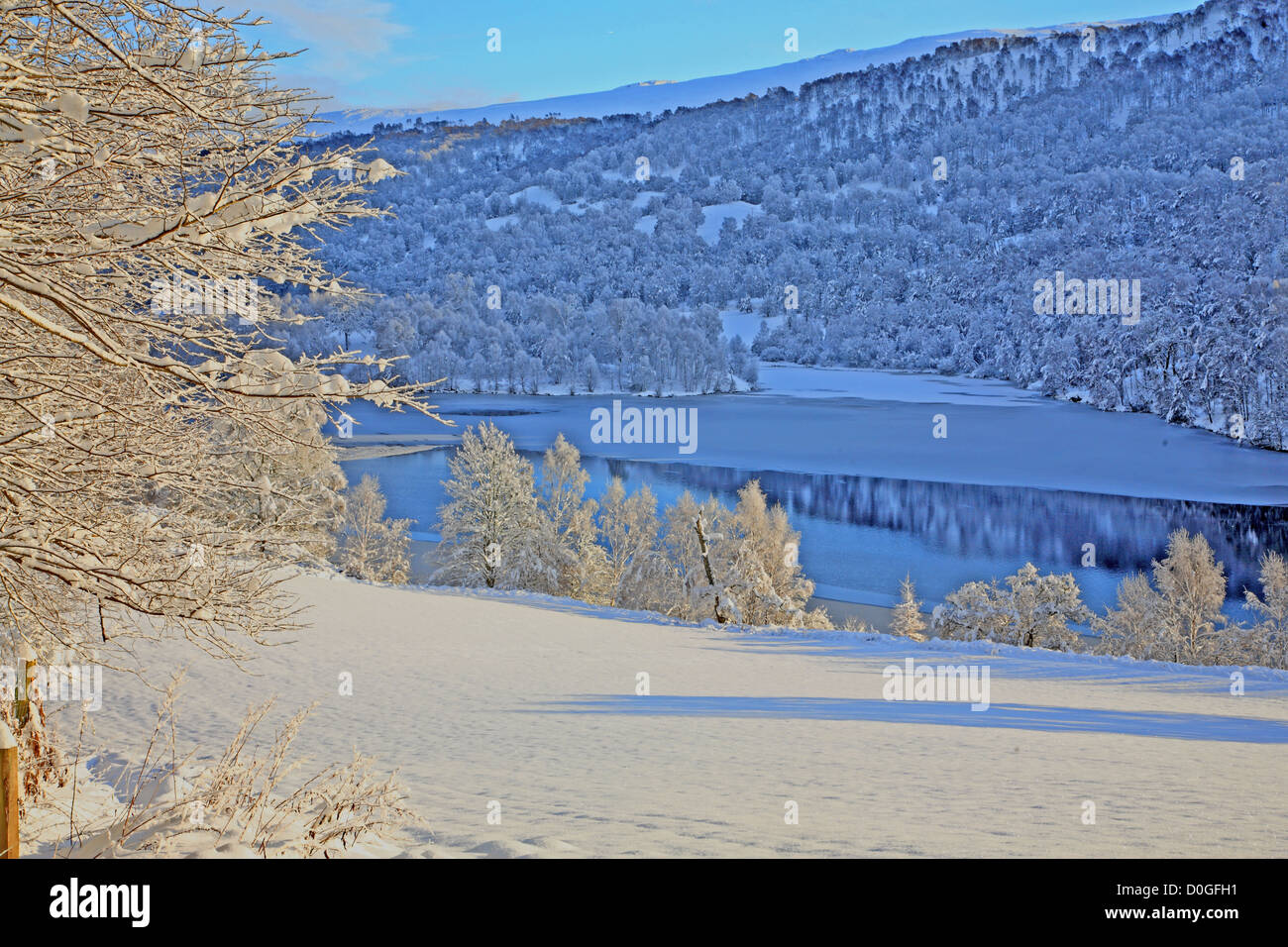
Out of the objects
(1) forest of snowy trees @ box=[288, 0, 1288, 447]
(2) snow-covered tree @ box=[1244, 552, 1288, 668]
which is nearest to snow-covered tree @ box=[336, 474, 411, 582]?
(1) forest of snowy trees @ box=[288, 0, 1288, 447]

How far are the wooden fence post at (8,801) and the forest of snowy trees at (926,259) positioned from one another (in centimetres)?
3748

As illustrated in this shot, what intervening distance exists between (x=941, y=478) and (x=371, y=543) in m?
28.7

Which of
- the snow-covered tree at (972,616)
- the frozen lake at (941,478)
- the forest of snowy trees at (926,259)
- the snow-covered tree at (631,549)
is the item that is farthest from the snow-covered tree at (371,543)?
the snow-covered tree at (972,616)

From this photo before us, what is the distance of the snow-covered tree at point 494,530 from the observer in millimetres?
30734

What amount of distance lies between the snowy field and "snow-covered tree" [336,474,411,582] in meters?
Result: 14.3

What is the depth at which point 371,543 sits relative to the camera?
115ft

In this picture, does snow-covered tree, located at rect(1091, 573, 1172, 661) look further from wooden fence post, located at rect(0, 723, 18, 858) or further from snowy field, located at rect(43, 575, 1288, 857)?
wooden fence post, located at rect(0, 723, 18, 858)

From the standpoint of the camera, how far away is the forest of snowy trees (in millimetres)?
74500

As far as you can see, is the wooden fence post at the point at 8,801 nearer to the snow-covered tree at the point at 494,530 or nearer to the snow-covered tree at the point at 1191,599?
the snow-covered tree at the point at 494,530

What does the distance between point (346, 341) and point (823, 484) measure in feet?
212

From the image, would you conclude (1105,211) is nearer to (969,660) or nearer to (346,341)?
(346,341)

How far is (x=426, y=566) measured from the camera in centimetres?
3547

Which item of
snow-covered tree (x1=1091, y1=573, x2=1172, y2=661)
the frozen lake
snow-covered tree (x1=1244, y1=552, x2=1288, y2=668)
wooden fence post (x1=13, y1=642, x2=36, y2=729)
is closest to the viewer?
wooden fence post (x1=13, y1=642, x2=36, y2=729)
